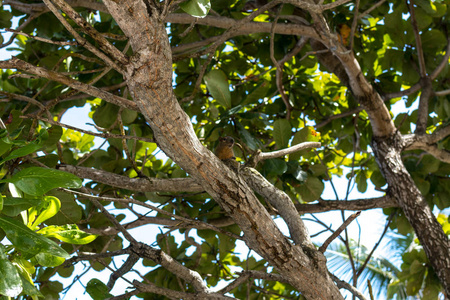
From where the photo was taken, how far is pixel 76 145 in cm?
295

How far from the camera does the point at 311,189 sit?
2088mm

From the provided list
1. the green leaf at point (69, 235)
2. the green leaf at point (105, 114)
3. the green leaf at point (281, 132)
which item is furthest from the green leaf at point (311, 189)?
the green leaf at point (69, 235)

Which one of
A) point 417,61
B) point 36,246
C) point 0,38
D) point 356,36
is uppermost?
point 356,36

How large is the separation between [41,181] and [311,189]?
4.54 feet

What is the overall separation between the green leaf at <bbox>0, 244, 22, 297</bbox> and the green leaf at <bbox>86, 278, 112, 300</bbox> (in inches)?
17.1

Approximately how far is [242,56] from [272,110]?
48 centimetres

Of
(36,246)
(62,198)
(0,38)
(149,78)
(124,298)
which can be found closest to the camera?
(36,246)

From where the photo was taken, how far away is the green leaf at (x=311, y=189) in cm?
208

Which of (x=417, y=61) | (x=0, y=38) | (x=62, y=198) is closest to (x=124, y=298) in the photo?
(x=62, y=198)

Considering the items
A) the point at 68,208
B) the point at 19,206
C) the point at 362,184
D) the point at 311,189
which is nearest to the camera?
the point at 19,206

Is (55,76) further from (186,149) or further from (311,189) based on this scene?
(311,189)

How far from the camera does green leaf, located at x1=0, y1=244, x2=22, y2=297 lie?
2.70ft

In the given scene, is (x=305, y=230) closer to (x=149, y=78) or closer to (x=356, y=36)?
(x=149, y=78)

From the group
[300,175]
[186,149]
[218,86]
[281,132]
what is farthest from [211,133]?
[186,149]
